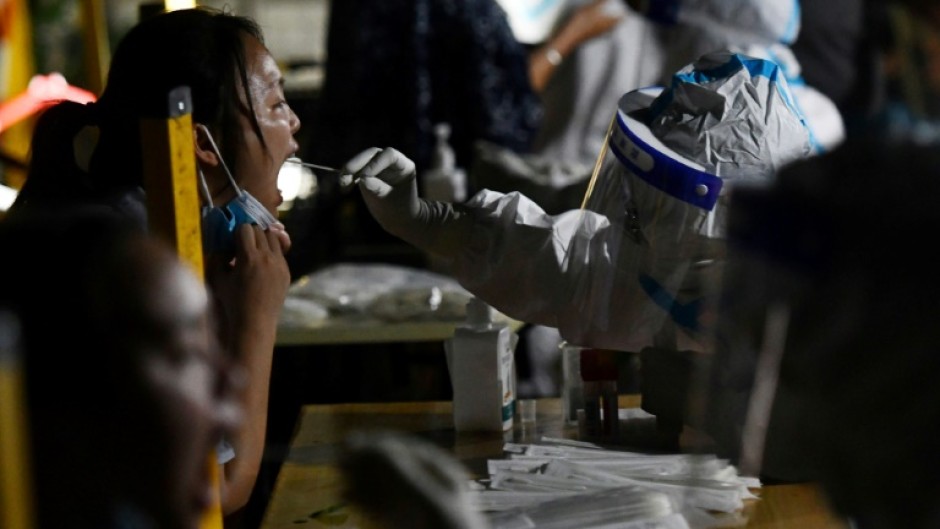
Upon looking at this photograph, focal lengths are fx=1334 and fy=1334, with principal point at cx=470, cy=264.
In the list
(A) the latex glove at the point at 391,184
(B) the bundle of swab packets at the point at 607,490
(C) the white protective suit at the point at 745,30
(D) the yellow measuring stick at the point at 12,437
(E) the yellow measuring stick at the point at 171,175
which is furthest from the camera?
(C) the white protective suit at the point at 745,30

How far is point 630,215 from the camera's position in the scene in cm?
172

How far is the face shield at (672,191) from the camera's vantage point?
5.36 feet

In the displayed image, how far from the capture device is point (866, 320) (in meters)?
0.82

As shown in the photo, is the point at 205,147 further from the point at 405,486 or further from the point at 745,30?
the point at 745,30

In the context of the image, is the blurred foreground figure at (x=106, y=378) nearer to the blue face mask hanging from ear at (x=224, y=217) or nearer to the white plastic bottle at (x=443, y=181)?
the blue face mask hanging from ear at (x=224, y=217)

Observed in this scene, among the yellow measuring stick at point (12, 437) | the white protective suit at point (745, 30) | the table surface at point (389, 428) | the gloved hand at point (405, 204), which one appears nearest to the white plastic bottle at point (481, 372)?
the table surface at point (389, 428)

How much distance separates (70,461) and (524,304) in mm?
1045

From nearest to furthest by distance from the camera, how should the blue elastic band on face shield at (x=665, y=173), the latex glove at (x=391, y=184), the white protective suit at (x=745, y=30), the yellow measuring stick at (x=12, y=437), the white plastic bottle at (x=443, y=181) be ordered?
1. the yellow measuring stick at (x=12, y=437)
2. the blue elastic band on face shield at (x=665, y=173)
3. the latex glove at (x=391, y=184)
4. the white protective suit at (x=745, y=30)
5. the white plastic bottle at (x=443, y=181)

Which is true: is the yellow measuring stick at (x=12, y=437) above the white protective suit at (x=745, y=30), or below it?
above

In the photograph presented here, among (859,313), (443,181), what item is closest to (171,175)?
(859,313)

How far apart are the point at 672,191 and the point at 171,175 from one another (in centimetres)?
70

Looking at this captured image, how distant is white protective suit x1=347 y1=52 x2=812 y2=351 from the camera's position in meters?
1.64

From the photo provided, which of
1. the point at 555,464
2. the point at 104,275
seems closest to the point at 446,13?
the point at 555,464

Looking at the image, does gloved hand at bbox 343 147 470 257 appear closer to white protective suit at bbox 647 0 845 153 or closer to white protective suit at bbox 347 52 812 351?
white protective suit at bbox 347 52 812 351
